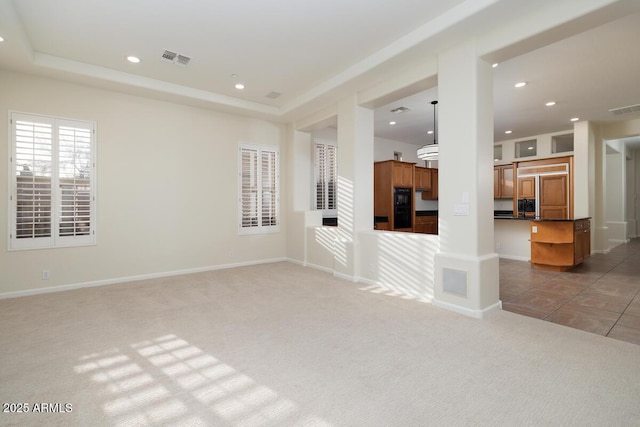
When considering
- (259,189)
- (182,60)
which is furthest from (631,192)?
(182,60)

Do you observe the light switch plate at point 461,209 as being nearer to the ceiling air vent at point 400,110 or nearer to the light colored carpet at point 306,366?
the light colored carpet at point 306,366

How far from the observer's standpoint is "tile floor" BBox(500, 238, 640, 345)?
10.5ft

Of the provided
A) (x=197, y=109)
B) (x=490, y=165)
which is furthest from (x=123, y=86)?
(x=490, y=165)

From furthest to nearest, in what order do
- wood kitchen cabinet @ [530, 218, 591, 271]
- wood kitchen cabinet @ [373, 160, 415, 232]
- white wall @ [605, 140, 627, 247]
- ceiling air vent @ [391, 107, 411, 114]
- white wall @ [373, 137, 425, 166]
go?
white wall @ [605, 140, 627, 247] → white wall @ [373, 137, 425, 166] → wood kitchen cabinet @ [373, 160, 415, 232] → ceiling air vent @ [391, 107, 411, 114] → wood kitchen cabinet @ [530, 218, 591, 271]

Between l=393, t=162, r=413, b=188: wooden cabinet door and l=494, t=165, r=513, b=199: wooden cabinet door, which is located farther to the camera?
l=494, t=165, r=513, b=199: wooden cabinet door

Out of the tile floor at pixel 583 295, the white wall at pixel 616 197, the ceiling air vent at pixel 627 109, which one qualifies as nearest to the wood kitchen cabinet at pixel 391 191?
the tile floor at pixel 583 295

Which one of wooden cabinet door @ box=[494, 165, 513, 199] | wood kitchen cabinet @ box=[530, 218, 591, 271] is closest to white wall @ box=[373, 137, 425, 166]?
wooden cabinet door @ box=[494, 165, 513, 199]

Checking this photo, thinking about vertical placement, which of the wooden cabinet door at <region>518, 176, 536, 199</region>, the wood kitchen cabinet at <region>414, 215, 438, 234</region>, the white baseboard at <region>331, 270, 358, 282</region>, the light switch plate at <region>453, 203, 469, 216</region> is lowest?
the white baseboard at <region>331, 270, 358, 282</region>

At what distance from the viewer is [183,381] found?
85.0 inches

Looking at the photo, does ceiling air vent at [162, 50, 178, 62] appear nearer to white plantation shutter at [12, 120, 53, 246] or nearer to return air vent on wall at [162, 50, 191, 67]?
return air vent on wall at [162, 50, 191, 67]

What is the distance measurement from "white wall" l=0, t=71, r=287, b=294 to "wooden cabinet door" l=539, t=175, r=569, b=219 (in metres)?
7.09

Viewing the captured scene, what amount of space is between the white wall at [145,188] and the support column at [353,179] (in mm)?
2083

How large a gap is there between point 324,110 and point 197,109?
2310 millimetres

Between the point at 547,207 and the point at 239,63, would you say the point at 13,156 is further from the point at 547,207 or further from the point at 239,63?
the point at 547,207
